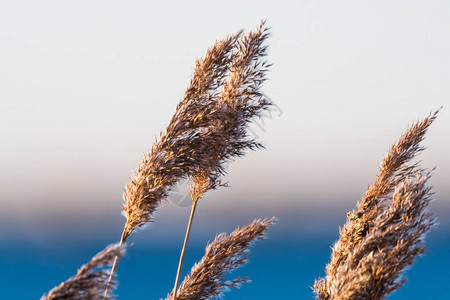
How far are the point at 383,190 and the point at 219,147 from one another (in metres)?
1.03

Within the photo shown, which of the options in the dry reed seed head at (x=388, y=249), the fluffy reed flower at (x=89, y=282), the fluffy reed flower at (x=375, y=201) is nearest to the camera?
the fluffy reed flower at (x=89, y=282)

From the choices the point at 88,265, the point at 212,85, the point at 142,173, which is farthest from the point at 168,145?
the point at 88,265

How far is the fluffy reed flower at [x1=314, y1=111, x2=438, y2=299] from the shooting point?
312 cm

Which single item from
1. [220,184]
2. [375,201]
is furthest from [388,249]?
[220,184]

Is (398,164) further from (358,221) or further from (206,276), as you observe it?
(206,276)

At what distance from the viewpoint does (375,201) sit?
3.26 metres

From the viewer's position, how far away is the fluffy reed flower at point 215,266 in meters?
3.35

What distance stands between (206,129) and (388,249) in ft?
4.03

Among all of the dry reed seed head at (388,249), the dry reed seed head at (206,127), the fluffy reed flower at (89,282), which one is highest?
the dry reed seed head at (206,127)

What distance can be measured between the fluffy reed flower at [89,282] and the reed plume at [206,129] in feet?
2.90

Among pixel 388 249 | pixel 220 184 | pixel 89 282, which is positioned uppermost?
pixel 220 184

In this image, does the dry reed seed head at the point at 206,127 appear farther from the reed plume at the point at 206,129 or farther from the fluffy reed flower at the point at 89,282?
the fluffy reed flower at the point at 89,282

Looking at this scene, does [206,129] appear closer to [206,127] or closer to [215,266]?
[206,127]

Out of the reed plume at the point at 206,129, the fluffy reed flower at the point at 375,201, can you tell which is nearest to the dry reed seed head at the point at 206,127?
the reed plume at the point at 206,129
